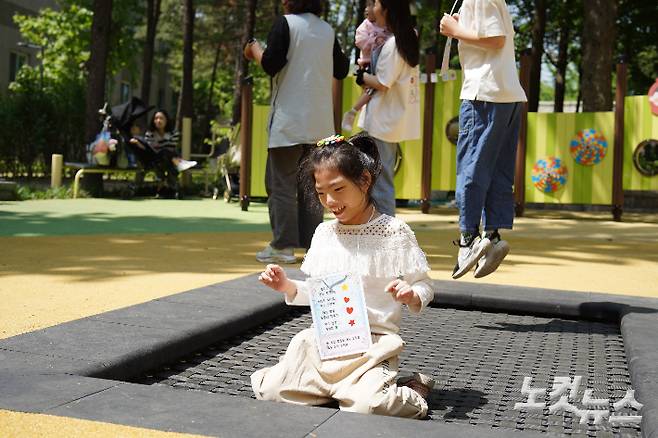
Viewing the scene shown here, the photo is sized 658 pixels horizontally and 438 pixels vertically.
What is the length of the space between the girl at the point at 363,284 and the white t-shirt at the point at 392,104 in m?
2.77

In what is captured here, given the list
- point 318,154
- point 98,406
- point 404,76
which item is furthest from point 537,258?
point 98,406

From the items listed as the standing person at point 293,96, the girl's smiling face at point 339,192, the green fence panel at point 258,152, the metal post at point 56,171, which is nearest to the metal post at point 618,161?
the green fence panel at point 258,152

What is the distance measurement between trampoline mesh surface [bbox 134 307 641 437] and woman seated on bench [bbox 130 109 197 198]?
35.2 ft

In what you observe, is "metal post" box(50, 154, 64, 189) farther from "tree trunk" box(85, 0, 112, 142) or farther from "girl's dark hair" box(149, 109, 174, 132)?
"girl's dark hair" box(149, 109, 174, 132)

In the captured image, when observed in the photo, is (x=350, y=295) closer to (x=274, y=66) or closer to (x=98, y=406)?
(x=98, y=406)

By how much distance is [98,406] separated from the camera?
7.64 ft

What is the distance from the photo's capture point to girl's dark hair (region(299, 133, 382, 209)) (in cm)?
291

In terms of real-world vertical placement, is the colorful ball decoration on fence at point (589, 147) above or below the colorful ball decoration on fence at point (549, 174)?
above

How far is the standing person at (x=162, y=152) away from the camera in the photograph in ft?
48.9

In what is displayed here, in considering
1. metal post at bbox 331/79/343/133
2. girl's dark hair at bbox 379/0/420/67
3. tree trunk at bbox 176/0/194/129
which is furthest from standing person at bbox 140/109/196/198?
Result: girl's dark hair at bbox 379/0/420/67

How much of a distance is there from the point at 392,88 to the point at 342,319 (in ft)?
10.8

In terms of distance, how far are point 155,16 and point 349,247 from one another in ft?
97.6

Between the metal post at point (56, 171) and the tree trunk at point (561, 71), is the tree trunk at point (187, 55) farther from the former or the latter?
the tree trunk at point (561, 71)

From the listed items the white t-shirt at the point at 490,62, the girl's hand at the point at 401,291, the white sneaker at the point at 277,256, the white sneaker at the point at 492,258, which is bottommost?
the white sneaker at the point at 277,256
